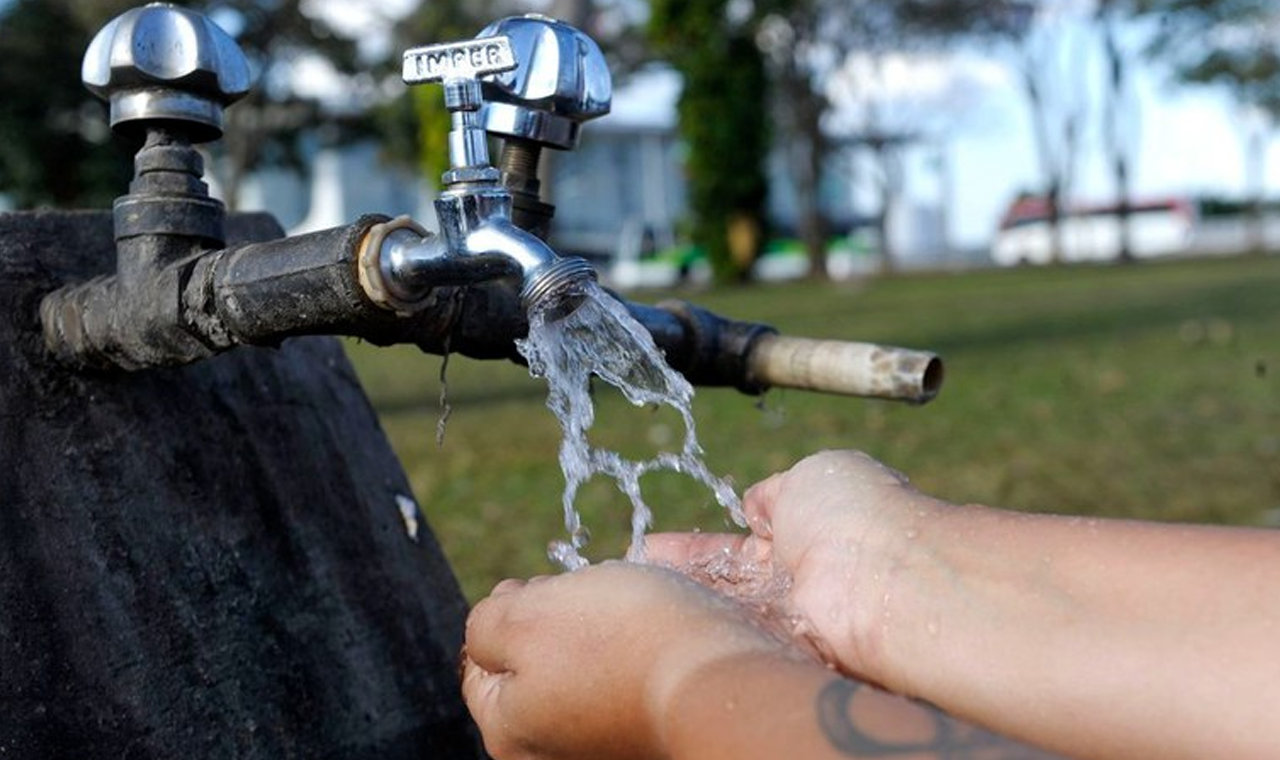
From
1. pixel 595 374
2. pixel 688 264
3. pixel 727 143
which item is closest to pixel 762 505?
pixel 595 374

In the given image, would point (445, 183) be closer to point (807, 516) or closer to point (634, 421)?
point (807, 516)

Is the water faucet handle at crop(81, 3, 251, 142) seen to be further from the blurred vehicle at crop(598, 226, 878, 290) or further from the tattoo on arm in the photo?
the blurred vehicle at crop(598, 226, 878, 290)

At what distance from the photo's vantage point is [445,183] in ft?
3.85

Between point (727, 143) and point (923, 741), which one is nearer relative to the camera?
point (923, 741)

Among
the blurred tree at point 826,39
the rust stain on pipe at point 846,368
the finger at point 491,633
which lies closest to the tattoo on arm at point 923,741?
the finger at point 491,633

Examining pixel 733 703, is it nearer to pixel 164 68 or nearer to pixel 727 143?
pixel 164 68

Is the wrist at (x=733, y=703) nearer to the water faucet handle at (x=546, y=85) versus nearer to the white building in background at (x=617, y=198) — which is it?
the water faucet handle at (x=546, y=85)

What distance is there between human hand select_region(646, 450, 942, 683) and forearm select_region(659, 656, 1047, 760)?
186 mm

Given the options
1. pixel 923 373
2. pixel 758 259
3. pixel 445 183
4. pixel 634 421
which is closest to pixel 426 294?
pixel 445 183

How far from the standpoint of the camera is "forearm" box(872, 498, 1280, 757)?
1.00 metres

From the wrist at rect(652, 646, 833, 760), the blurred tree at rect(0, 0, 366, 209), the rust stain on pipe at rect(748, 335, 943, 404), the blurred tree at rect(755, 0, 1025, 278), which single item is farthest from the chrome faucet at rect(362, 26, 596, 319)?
the blurred tree at rect(755, 0, 1025, 278)

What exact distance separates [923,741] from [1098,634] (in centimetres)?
22

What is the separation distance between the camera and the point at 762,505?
1.34 meters

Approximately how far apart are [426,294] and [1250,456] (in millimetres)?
4824
